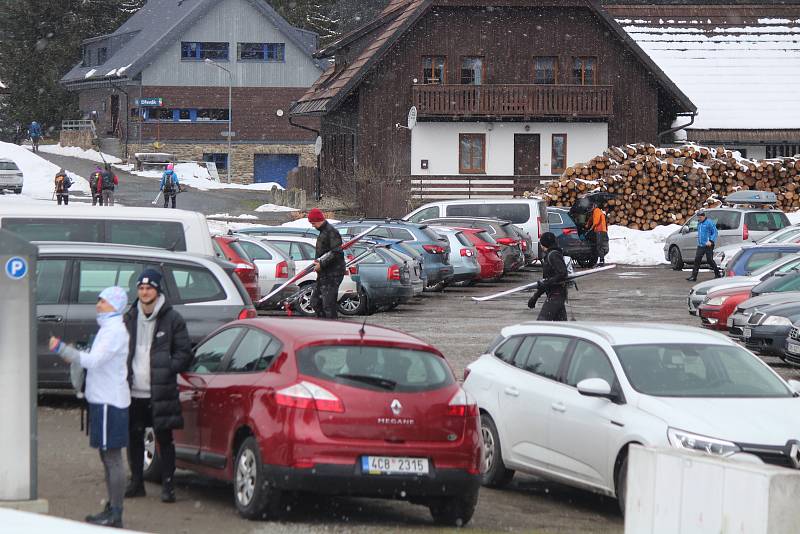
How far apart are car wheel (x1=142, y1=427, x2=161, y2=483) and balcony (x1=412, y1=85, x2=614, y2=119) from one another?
131 feet

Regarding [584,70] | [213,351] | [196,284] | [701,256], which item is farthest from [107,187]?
[213,351]

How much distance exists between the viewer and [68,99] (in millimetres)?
91500

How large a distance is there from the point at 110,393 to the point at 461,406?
2.42 m

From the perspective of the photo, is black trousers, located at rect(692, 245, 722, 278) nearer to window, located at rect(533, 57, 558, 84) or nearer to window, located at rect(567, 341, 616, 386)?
window, located at rect(533, 57, 558, 84)

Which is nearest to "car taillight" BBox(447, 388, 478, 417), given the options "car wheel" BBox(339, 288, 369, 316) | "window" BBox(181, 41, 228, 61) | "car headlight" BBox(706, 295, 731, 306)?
"car headlight" BBox(706, 295, 731, 306)

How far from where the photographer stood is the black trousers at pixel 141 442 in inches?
412

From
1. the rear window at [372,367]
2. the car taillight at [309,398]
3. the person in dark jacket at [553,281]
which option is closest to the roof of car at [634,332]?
the rear window at [372,367]

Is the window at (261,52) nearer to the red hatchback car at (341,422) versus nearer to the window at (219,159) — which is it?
the window at (219,159)

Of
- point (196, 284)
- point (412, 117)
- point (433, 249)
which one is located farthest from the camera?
point (412, 117)

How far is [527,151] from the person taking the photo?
51.9 m

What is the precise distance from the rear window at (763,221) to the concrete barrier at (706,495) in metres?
31.2

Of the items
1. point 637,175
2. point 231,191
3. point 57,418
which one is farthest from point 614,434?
point 231,191

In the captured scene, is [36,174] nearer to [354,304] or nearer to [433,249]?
[433,249]

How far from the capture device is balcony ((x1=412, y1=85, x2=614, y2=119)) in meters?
Answer: 50.9
